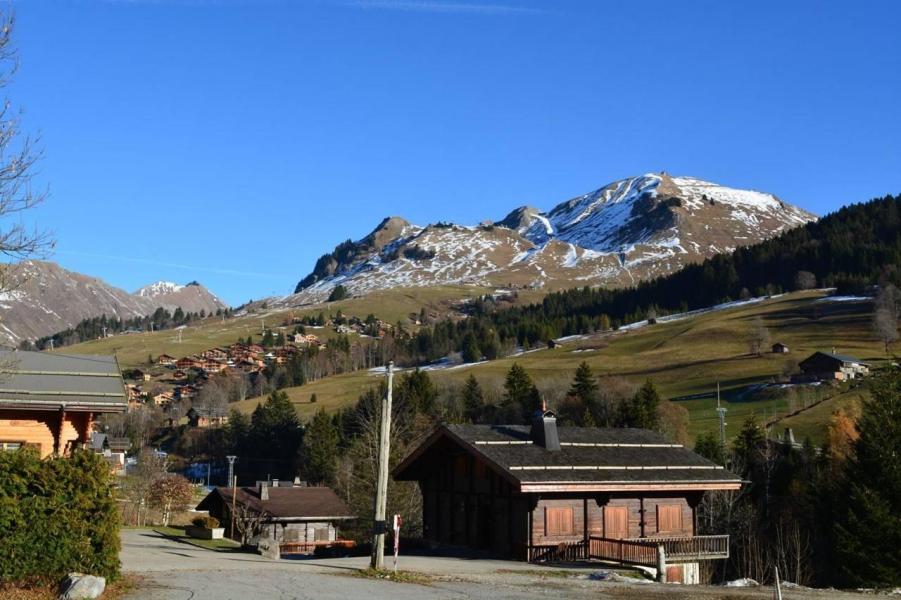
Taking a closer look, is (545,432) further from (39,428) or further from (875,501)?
(39,428)

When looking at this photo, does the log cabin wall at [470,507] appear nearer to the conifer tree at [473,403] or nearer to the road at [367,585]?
the road at [367,585]

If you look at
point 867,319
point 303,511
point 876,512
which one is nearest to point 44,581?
point 876,512

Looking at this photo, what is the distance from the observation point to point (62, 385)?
25766 mm

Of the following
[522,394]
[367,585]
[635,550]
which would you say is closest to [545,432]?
[635,550]

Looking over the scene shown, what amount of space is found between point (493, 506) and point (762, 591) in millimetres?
15253

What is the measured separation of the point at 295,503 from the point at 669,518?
1278 inches

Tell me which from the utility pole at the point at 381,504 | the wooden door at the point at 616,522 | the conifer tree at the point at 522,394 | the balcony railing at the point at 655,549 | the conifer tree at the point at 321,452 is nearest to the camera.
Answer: the utility pole at the point at 381,504

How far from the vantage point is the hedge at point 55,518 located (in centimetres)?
1873

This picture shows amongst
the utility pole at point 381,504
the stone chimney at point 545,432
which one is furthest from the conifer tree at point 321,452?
the utility pole at point 381,504

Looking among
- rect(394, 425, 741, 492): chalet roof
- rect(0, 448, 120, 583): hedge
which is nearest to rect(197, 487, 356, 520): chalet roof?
rect(394, 425, 741, 492): chalet roof

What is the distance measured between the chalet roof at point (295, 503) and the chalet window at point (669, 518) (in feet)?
95.7

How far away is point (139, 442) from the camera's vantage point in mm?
149375

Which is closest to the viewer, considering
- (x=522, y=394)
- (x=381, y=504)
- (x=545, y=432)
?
(x=381, y=504)

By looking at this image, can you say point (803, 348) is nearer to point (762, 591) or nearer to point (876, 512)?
point (876, 512)
